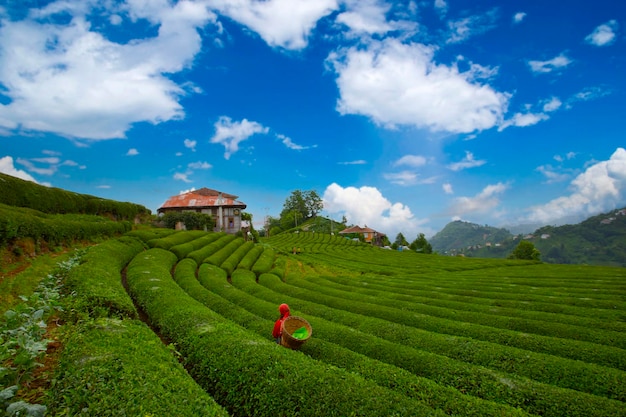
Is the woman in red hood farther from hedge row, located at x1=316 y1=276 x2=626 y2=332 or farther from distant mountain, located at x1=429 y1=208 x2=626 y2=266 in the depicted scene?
distant mountain, located at x1=429 y1=208 x2=626 y2=266

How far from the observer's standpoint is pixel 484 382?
8609 millimetres

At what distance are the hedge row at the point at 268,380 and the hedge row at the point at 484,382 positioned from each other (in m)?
3.03

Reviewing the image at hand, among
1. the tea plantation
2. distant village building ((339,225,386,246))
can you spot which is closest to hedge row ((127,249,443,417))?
the tea plantation

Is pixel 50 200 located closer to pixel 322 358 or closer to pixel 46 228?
pixel 46 228

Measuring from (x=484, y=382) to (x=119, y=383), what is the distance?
9.10 meters

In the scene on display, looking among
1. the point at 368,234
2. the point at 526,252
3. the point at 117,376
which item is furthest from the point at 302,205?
the point at 117,376

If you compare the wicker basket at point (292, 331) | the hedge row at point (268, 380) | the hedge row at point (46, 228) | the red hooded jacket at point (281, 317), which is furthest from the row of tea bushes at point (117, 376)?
the hedge row at point (46, 228)

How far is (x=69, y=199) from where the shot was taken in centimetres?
2420

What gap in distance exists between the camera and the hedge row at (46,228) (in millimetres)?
12930

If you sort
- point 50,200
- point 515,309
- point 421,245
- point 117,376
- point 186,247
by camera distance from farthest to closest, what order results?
1. point 421,245
2. point 186,247
3. point 50,200
4. point 515,309
5. point 117,376

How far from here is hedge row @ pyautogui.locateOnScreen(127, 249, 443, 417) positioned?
6.60 m

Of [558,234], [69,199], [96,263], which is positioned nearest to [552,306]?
[96,263]

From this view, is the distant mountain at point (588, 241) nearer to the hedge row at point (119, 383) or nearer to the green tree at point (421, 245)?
the green tree at point (421, 245)

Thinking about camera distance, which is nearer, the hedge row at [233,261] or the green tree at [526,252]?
the hedge row at [233,261]
